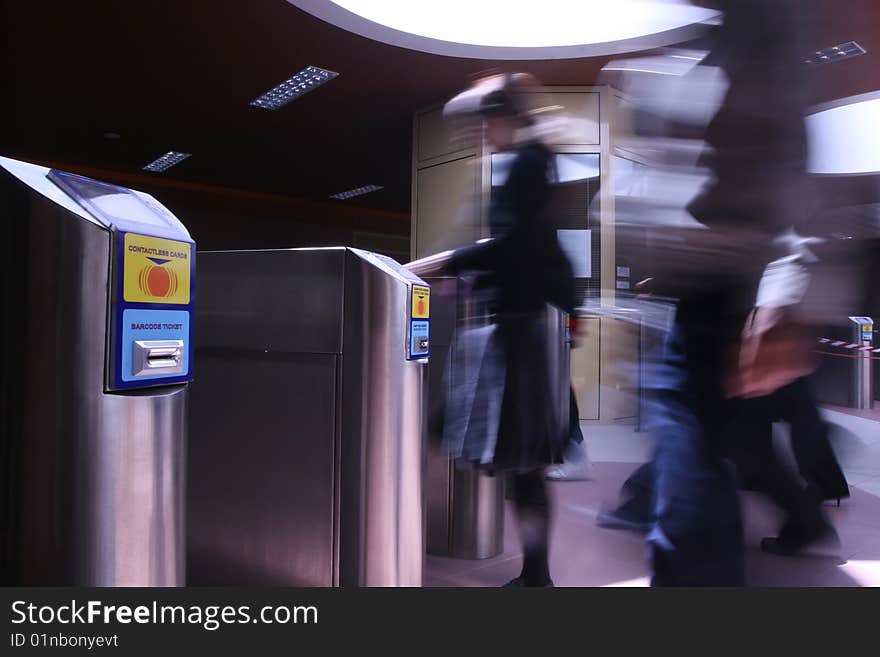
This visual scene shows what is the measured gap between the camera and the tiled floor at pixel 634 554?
6.27 feet

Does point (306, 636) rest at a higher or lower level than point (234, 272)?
lower

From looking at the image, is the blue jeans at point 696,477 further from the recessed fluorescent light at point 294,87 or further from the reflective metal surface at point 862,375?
the reflective metal surface at point 862,375

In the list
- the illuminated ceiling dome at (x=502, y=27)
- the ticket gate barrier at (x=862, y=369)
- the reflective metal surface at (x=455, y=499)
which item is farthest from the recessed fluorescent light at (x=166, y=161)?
the ticket gate barrier at (x=862, y=369)

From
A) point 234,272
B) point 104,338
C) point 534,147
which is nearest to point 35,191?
point 104,338

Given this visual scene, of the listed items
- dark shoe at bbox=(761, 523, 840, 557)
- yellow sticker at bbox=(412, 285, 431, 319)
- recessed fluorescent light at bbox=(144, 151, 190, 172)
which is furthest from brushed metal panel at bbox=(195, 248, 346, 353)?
recessed fluorescent light at bbox=(144, 151, 190, 172)

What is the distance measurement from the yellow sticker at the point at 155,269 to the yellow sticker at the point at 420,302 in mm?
719

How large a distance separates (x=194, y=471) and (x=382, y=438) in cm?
58

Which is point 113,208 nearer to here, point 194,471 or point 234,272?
point 234,272

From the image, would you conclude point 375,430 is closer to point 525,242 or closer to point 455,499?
point 525,242

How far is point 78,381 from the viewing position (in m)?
0.88

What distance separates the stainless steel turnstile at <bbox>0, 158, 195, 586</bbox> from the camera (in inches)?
34.2

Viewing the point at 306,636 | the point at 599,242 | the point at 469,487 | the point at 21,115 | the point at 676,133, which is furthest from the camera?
the point at 21,115

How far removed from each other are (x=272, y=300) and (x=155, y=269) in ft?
2.20

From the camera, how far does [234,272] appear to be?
5.55 feet
